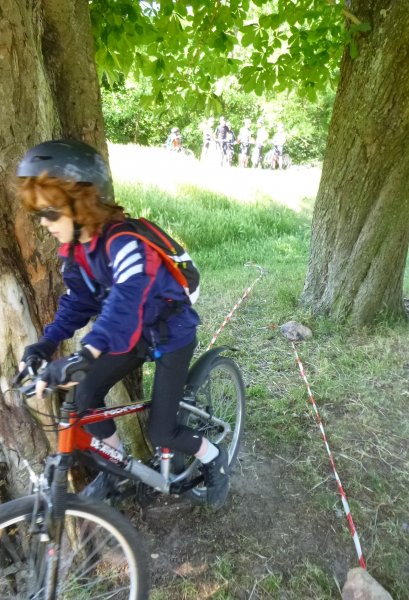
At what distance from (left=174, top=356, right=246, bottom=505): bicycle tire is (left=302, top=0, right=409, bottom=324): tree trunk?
221cm

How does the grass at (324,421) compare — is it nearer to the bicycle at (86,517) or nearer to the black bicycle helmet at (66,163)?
the bicycle at (86,517)

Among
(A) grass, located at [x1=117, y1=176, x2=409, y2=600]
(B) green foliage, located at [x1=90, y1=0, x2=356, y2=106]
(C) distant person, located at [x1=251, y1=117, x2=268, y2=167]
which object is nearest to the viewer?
(A) grass, located at [x1=117, y1=176, x2=409, y2=600]

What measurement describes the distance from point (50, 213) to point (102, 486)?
1.37 m

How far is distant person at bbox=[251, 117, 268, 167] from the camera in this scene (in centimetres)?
2695

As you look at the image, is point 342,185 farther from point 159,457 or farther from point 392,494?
point 159,457

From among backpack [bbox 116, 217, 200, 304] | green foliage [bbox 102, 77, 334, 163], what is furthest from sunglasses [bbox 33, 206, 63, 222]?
green foliage [bbox 102, 77, 334, 163]

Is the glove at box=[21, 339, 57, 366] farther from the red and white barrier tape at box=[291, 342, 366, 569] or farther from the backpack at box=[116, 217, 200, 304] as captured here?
the red and white barrier tape at box=[291, 342, 366, 569]

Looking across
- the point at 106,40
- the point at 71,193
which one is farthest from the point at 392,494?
the point at 106,40

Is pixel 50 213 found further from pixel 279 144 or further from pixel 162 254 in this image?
pixel 279 144

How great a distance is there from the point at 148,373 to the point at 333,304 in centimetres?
221

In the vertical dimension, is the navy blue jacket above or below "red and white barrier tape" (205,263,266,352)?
above

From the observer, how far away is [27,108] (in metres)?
1.95

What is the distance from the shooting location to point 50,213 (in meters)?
1.78

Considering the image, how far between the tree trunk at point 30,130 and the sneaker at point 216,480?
90 cm
